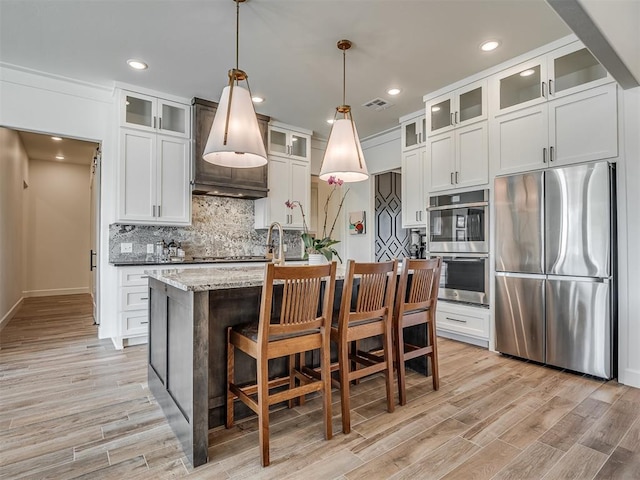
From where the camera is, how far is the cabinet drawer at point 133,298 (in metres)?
3.73

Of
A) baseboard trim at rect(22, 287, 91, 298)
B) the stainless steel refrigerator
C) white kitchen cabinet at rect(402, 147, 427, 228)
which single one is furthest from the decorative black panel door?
baseboard trim at rect(22, 287, 91, 298)

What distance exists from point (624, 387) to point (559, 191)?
62.2 inches

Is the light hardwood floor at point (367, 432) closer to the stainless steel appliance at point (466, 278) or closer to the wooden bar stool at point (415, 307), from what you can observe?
the wooden bar stool at point (415, 307)

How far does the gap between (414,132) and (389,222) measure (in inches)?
73.8

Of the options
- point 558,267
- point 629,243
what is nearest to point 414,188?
point 558,267

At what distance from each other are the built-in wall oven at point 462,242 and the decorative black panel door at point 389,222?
1979 millimetres

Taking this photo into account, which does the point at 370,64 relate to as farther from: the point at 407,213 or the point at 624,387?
the point at 624,387

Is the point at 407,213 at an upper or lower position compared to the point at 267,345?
upper

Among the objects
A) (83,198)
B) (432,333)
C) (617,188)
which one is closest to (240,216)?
(432,333)

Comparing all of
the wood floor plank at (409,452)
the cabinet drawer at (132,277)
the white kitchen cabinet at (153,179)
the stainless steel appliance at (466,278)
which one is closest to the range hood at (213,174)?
the white kitchen cabinet at (153,179)

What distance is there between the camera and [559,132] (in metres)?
3.08

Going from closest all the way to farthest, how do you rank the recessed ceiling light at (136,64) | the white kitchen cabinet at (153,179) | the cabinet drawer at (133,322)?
the recessed ceiling light at (136,64)
the cabinet drawer at (133,322)
the white kitchen cabinet at (153,179)

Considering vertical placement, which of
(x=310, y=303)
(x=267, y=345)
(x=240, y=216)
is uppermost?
(x=240, y=216)

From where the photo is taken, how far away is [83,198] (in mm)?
7805
